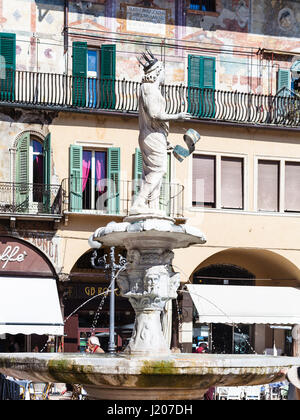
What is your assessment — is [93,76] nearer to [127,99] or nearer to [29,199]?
[127,99]

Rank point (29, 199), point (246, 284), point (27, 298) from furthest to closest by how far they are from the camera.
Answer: point (246, 284) < point (29, 199) < point (27, 298)

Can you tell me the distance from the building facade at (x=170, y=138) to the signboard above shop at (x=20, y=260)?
133 mm

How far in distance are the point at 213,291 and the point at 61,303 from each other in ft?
13.7

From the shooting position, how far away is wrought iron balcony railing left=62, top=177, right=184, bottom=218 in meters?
26.2

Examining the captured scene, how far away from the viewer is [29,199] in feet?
86.2

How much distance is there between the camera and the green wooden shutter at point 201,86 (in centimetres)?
2783

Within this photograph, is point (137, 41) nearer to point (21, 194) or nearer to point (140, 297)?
point (21, 194)

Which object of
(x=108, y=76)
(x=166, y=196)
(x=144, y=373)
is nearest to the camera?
(x=144, y=373)

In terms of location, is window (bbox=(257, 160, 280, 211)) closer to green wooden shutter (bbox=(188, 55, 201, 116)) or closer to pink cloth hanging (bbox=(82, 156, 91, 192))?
green wooden shutter (bbox=(188, 55, 201, 116))

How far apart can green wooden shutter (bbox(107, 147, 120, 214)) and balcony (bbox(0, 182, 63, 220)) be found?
1305 mm

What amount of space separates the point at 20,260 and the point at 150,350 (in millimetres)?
12907

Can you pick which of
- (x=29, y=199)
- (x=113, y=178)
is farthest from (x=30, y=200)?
(x=113, y=178)

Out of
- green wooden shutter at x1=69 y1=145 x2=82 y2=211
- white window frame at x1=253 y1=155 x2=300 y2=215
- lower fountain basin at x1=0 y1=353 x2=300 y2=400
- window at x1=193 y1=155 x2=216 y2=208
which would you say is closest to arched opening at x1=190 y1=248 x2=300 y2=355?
white window frame at x1=253 y1=155 x2=300 y2=215

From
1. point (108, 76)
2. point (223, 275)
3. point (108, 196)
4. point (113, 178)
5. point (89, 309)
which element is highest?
point (108, 76)
